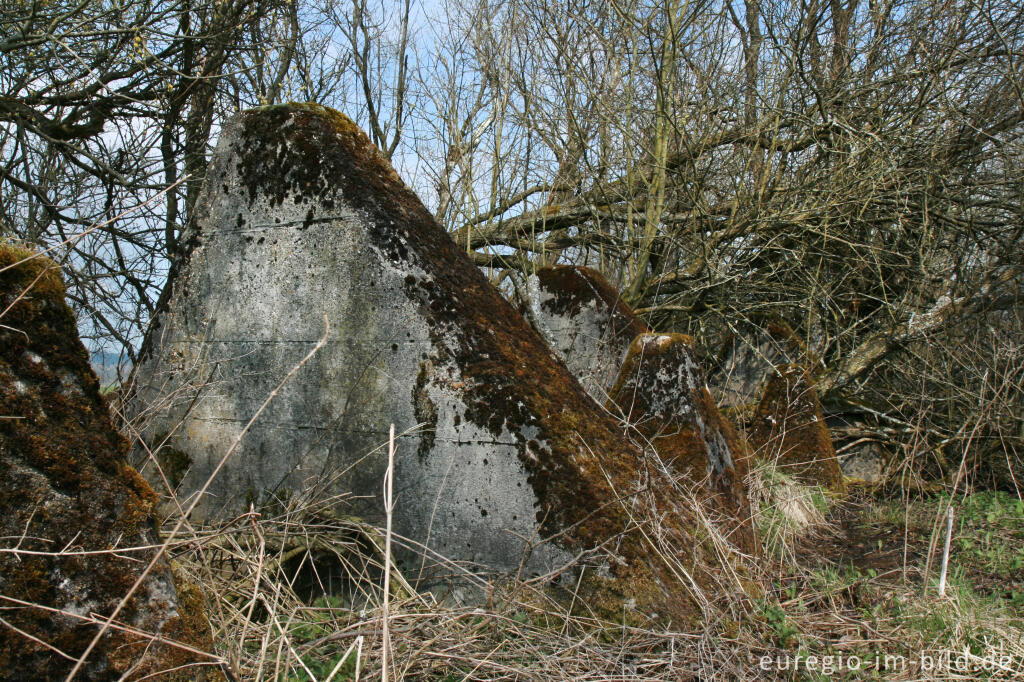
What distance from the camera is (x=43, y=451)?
5.13 feet

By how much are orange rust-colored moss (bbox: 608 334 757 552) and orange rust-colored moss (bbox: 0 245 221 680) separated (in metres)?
2.61

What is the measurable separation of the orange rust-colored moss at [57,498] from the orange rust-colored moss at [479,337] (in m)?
1.37

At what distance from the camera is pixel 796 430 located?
6.18 metres

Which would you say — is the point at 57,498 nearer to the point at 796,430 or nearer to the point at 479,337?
the point at 479,337

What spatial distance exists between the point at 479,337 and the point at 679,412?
5.34 feet

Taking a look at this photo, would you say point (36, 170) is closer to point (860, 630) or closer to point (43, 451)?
point (43, 451)

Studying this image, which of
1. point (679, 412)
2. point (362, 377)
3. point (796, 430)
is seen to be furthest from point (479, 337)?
point (796, 430)

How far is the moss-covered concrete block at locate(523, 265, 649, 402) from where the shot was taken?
5746mm

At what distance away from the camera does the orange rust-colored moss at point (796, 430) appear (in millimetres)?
6086

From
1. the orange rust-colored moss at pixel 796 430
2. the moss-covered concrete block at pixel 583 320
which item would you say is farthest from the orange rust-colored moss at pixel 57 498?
the orange rust-colored moss at pixel 796 430

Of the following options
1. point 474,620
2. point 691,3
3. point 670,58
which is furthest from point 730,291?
point 474,620

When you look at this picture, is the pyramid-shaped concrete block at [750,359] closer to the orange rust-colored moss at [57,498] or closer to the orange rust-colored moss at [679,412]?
the orange rust-colored moss at [679,412]

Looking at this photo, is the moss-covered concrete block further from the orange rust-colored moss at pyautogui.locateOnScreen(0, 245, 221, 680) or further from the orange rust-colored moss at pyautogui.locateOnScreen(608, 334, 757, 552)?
the orange rust-colored moss at pyautogui.locateOnScreen(0, 245, 221, 680)

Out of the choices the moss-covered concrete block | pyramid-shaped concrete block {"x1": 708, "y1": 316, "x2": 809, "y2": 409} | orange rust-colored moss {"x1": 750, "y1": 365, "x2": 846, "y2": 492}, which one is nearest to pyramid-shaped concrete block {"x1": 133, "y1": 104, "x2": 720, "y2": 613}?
the moss-covered concrete block
